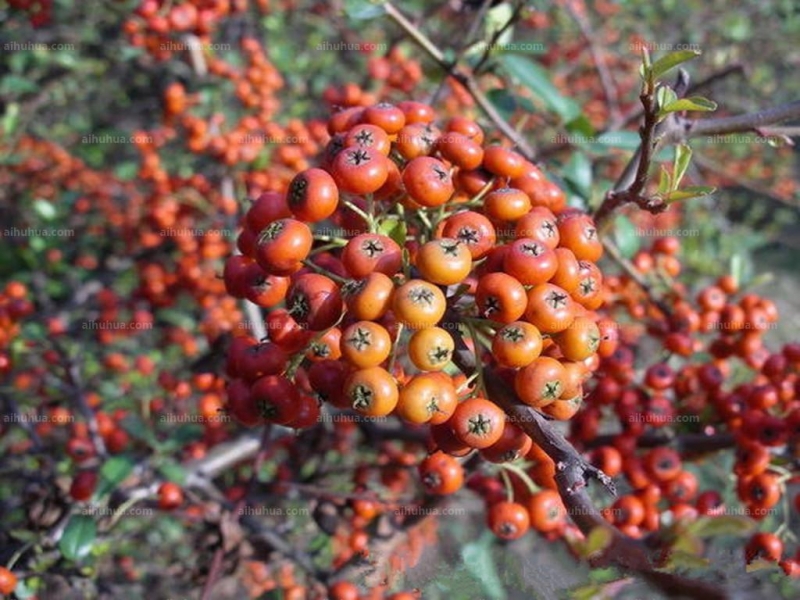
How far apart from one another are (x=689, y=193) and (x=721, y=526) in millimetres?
990

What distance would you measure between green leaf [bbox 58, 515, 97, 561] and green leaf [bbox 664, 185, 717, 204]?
2620 millimetres

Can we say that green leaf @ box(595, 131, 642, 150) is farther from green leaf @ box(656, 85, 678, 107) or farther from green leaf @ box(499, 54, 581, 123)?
green leaf @ box(656, 85, 678, 107)

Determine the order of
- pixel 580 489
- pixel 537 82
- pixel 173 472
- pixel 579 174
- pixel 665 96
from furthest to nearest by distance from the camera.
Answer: pixel 537 82 < pixel 579 174 < pixel 173 472 < pixel 665 96 < pixel 580 489

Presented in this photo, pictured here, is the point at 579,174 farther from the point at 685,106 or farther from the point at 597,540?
the point at 597,540

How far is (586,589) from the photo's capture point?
1116 mm

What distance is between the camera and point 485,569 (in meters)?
1.67

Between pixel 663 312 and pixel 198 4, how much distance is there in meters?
3.84

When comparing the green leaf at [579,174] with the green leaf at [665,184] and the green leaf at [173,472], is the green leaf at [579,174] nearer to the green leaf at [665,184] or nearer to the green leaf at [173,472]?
the green leaf at [665,184]

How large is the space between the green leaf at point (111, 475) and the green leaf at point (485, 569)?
6.04 ft

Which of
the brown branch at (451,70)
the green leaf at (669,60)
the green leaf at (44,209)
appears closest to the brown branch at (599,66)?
the brown branch at (451,70)

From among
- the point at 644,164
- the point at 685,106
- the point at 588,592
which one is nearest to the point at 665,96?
the point at 685,106

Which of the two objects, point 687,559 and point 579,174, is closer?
point 687,559

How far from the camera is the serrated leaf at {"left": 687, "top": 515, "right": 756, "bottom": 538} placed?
3.36 ft

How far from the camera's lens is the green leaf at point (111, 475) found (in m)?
3.07
